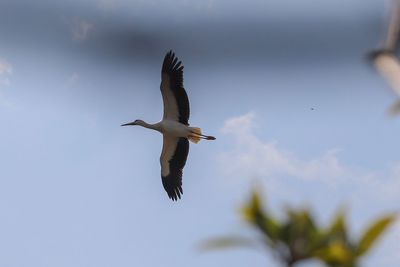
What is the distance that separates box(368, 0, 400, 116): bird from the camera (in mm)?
5855

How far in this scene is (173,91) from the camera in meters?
18.2

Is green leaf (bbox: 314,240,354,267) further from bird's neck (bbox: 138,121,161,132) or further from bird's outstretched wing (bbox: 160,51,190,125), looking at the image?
bird's neck (bbox: 138,121,161,132)

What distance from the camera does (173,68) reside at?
59.1ft

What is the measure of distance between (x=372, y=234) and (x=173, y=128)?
13.4 meters

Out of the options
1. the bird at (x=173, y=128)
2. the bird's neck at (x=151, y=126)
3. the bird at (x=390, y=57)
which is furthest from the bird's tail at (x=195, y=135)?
the bird at (x=390, y=57)

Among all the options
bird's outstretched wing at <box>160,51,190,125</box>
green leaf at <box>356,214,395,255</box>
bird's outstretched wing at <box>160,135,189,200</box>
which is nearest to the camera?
green leaf at <box>356,214,395,255</box>

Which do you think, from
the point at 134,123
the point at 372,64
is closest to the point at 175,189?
the point at 134,123

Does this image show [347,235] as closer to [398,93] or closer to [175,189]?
[398,93]

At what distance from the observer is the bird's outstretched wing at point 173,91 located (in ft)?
59.0

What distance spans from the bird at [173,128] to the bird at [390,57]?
11956 millimetres

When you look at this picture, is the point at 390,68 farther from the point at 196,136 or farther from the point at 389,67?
the point at 196,136

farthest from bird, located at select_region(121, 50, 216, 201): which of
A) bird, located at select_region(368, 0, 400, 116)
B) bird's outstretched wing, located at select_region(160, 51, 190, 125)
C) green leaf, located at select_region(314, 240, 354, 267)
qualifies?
green leaf, located at select_region(314, 240, 354, 267)

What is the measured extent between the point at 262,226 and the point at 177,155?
44.9ft

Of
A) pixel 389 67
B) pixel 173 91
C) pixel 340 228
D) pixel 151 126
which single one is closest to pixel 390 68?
pixel 389 67
